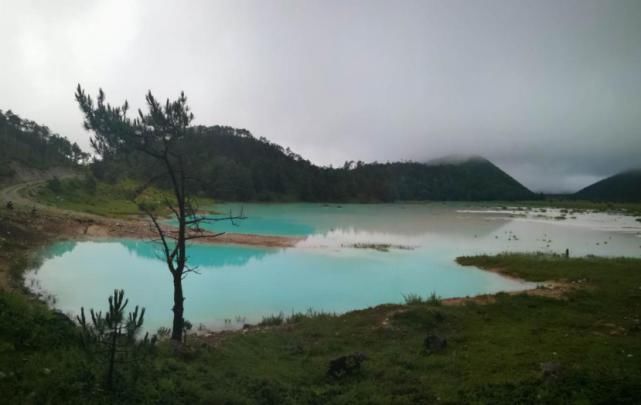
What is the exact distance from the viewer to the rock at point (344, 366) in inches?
351

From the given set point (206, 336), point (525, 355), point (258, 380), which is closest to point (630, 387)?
point (525, 355)

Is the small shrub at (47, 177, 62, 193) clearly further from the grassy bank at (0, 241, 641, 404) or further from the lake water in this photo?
the grassy bank at (0, 241, 641, 404)

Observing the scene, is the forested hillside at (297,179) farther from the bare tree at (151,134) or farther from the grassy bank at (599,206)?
the bare tree at (151,134)

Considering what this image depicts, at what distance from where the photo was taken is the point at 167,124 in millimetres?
10930

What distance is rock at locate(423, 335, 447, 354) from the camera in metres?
10.7

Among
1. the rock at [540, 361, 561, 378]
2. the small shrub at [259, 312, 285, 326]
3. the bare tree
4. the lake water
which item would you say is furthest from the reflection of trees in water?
the rock at [540, 361, 561, 378]

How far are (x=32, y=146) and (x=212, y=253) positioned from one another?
85411mm

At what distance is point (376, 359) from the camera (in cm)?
1007

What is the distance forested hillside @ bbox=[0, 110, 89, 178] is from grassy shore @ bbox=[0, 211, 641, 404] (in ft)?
253

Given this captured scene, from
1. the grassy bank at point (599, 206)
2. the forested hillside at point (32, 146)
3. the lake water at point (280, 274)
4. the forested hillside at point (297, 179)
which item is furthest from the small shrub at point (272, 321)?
Answer: the grassy bank at point (599, 206)

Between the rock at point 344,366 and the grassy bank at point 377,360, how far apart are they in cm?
19

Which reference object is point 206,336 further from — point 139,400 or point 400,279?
point 400,279

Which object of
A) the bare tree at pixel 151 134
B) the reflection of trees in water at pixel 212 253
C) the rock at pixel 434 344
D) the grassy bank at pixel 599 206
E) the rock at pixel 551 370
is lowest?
the reflection of trees in water at pixel 212 253

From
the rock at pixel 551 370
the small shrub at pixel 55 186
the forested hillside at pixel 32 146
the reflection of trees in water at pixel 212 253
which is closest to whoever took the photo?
the rock at pixel 551 370
